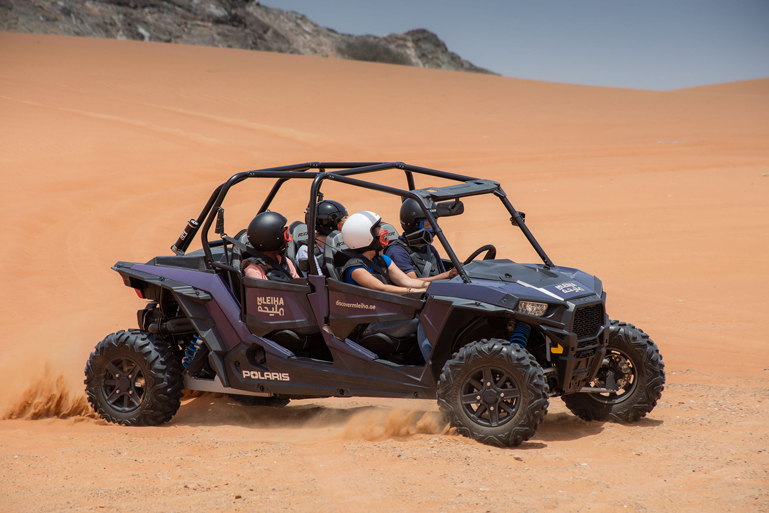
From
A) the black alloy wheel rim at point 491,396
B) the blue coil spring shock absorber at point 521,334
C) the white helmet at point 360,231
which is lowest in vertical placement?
the black alloy wheel rim at point 491,396

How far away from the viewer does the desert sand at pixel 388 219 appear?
5191mm

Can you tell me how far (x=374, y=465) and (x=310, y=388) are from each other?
1.15m

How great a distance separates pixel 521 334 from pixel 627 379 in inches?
47.3

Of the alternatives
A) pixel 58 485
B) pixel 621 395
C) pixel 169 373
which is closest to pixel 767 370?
pixel 621 395

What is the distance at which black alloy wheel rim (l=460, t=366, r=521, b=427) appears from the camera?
5.71 meters

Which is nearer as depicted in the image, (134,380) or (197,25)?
(134,380)

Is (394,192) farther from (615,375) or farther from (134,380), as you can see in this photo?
(134,380)

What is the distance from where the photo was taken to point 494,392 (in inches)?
226

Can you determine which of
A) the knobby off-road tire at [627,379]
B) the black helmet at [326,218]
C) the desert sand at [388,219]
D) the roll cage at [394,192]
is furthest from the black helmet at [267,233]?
the knobby off-road tire at [627,379]

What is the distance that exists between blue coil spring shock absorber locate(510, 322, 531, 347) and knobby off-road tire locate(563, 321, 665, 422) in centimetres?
89

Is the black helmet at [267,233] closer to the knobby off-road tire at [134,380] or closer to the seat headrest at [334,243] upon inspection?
the seat headrest at [334,243]

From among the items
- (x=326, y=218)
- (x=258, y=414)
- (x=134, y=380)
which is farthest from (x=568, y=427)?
(x=134, y=380)

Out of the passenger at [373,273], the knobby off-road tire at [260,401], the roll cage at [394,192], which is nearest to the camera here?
the roll cage at [394,192]

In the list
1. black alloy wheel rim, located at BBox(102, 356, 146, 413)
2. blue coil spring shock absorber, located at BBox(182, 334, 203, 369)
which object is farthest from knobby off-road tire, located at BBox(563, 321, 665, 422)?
black alloy wheel rim, located at BBox(102, 356, 146, 413)
